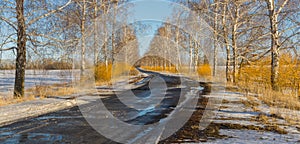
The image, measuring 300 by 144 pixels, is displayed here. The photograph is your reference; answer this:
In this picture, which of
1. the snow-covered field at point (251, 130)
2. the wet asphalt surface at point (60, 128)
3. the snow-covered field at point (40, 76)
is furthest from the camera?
the snow-covered field at point (40, 76)

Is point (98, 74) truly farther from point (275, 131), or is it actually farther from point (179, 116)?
point (275, 131)

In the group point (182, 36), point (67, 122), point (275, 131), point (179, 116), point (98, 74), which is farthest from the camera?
point (182, 36)

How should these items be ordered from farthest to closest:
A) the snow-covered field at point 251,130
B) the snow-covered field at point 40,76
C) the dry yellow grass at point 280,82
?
the snow-covered field at point 40,76 < the dry yellow grass at point 280,82 < the snow-covered field at point 251,130

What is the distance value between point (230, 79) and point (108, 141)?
17.4 meters

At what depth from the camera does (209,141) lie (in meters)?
4.84

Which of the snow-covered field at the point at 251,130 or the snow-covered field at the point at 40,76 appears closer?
the snow-covered field at the point at 251,130

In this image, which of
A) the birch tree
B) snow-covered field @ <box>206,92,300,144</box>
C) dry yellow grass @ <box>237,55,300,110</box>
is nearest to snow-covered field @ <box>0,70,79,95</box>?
the birch tree

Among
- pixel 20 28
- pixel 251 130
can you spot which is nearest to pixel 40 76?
pixel 20 28

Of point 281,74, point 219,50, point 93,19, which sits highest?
point 93,19

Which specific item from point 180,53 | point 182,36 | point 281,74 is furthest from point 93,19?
point 180,53

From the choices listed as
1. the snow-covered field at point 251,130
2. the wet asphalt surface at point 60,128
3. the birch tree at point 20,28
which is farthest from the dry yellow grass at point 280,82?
the birch tree at point 20,28

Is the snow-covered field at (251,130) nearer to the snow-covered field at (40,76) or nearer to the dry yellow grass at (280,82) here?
the dry yellow grass at (280,82)

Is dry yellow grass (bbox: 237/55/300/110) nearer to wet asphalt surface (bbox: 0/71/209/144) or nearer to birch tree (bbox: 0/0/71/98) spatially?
wet asphalt surface (bbox: 0/71/209/144)

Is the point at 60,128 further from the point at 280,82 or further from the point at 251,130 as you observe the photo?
the point at 280,82
